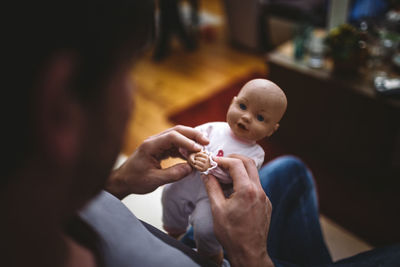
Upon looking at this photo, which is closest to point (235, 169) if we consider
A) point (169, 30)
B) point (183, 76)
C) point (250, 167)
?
point (250, 167)

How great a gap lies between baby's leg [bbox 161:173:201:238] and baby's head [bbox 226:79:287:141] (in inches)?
7.1

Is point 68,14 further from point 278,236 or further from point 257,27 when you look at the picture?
point 257,27

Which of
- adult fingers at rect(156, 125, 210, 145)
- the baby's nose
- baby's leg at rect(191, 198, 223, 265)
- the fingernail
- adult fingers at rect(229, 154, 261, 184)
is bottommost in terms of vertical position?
baby's leg at rect(191, 198, 223, 265)

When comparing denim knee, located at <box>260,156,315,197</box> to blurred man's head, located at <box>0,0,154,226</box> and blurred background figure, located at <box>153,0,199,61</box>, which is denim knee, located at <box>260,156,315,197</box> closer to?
blurred man's head, located at <box>0,0,154,226</box>

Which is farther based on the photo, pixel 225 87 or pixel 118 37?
pixel 225 87

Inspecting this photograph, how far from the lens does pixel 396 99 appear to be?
155cm

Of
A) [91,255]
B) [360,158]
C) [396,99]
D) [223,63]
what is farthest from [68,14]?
[223,63]

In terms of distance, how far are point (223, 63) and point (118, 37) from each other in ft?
8.95

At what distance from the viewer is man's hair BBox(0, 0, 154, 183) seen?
276 mm

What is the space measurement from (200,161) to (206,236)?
185mm

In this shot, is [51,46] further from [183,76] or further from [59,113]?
[183,76]

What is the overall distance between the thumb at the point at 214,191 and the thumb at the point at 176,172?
5 cm

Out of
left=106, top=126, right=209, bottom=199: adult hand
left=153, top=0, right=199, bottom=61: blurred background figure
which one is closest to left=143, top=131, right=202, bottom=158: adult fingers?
left=106, top=126, right=209, bottom=199: adult hand

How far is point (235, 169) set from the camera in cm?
64
